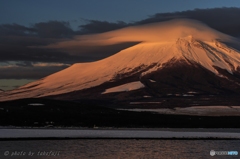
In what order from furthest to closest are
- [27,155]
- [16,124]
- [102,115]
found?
[102,115]
[16,124]
[27,155]

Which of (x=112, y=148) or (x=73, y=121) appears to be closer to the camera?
(x=112, y=148)

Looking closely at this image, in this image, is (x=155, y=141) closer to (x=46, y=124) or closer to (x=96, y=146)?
(x=96, y=146)

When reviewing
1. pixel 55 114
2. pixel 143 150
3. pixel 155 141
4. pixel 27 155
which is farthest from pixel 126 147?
pixel 55 114

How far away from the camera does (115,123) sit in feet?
324

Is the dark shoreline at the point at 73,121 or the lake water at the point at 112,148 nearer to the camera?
the lake water at the point at 112,148

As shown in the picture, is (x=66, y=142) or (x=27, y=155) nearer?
(x=27, y=155)

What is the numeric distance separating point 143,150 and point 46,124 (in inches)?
1852

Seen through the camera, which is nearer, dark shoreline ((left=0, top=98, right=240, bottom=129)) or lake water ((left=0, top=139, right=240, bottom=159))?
lake water ((left=0, top=139, right=240, bottom=159))

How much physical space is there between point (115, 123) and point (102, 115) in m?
12.9

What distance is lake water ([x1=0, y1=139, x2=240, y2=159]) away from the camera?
146 feet

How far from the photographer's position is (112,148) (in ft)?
168

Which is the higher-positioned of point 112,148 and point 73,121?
point 73,121

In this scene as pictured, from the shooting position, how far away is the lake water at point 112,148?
4447cm

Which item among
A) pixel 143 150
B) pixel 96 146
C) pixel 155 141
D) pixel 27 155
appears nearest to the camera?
pixel 27 155
